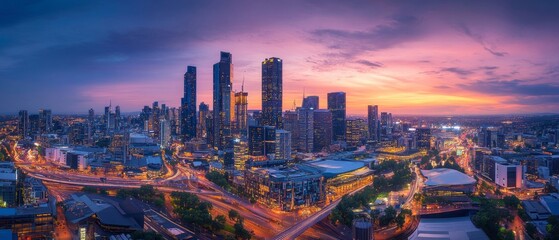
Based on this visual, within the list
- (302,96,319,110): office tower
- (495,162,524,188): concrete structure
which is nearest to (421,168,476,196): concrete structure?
(495,162,524,188): concrete structure

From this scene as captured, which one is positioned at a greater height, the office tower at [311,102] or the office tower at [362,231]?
the office tower at [311,102]

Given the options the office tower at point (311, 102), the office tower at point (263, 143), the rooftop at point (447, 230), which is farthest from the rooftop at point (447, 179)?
the office tower at point (311, 102)

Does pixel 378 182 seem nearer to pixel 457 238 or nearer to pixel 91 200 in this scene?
pixel 457 238

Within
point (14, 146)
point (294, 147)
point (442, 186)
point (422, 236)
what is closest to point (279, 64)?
point (294, 147)

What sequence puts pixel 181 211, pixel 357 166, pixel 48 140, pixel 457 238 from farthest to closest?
pixel 48 140, pixel 357 166, pixel 181 211, pixel 457 238

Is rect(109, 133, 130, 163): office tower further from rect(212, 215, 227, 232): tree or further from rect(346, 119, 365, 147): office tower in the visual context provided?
rect(346, 119, 365, 147): office tower

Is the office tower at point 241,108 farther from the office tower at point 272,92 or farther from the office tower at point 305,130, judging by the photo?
the office tower at point 305,130

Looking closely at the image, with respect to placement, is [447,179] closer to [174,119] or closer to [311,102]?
[311,102]
